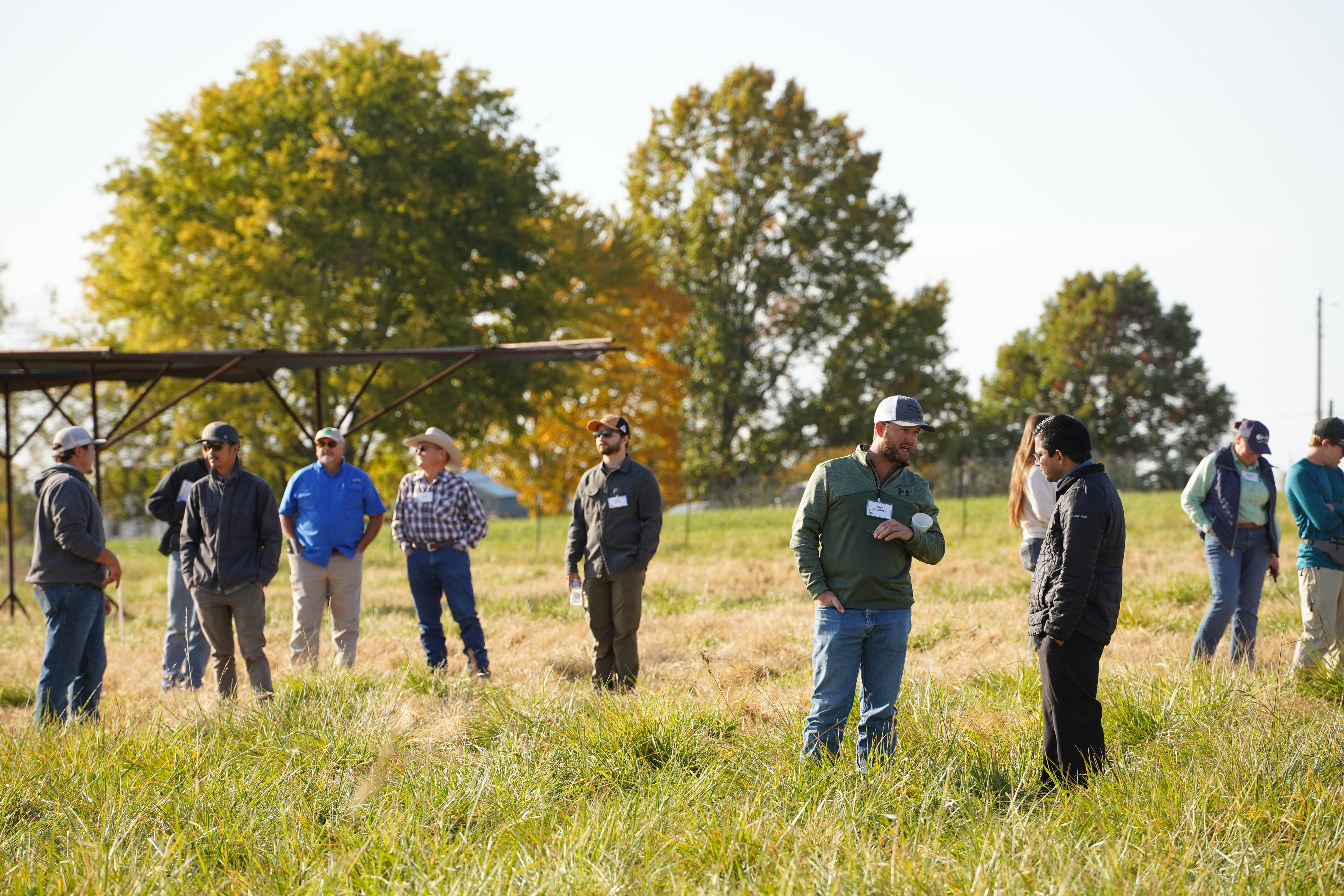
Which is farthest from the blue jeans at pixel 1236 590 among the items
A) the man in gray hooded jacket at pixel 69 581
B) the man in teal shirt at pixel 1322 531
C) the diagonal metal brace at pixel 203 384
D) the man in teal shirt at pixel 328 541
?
the diagonal metal brace at pixel 203 384

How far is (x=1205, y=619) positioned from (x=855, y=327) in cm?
2885

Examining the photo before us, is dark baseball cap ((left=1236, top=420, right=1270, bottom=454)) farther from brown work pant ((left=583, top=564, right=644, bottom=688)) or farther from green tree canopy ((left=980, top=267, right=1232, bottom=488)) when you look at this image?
green tree canopy ((left=980, top=267, right=1232, bottom=488))

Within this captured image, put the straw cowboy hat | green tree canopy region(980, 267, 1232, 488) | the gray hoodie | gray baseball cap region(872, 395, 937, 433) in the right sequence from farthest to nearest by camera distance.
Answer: green tree canopy region(980, 267, 1232, 488)
the straw cowboy hat
the gray hoodie
gray baseball cap region(872, 395, 937, 433)

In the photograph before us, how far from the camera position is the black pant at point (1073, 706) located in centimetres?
476

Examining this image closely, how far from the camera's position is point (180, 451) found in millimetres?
23969

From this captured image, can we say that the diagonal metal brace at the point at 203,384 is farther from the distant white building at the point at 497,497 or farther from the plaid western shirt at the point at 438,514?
the distant white building at the point at 497,497

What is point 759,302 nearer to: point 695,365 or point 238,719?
point 695,365

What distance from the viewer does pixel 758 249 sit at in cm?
3575

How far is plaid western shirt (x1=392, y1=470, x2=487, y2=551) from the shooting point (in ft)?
27.0

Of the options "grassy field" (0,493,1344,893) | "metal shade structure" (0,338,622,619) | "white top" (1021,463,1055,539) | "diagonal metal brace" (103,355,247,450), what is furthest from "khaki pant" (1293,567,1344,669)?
"diagonal metal brace" (103,355,247,450)

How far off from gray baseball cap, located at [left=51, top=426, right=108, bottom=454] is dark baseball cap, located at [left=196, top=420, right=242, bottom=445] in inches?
31.2

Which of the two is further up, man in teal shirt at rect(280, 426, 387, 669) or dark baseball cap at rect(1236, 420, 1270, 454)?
dark baseball cap at rect(1236, 420, 1270, 454)

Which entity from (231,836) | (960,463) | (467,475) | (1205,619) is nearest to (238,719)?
(231,836)

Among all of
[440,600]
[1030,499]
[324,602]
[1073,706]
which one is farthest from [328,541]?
[1073,706]
